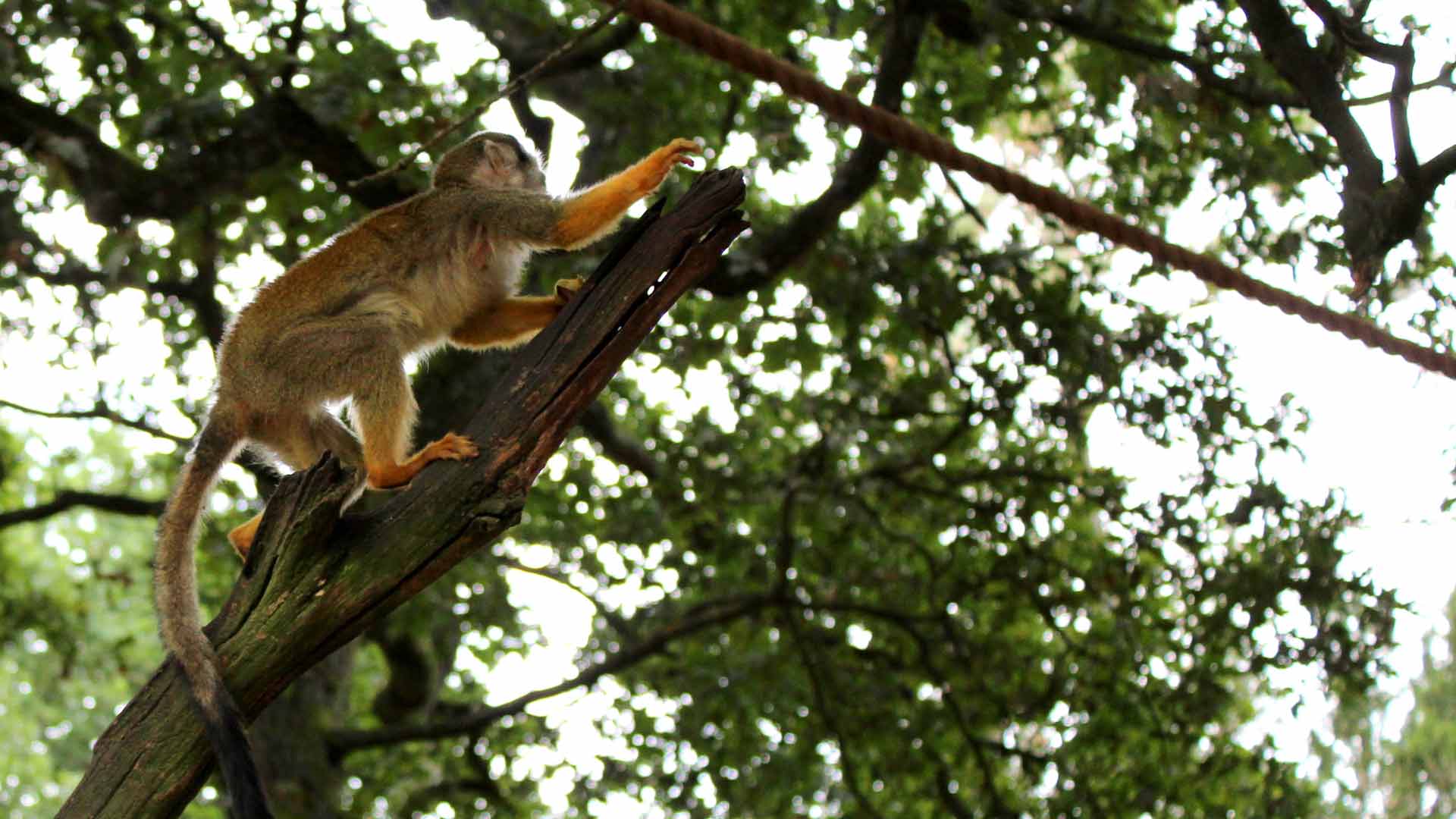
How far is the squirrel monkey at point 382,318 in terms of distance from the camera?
4.73 m

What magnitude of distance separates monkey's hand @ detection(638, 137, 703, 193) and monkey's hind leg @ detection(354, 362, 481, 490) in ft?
3.58

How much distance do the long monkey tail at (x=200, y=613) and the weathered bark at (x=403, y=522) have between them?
8 cm

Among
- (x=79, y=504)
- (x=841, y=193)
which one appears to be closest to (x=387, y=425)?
(x=841, y=193)

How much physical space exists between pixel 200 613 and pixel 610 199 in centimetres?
183

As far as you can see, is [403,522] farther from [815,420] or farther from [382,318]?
[815,420]

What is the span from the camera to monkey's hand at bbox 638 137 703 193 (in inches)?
177

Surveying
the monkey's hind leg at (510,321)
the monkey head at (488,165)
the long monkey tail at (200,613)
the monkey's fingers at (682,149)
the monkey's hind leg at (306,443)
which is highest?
the monkey head at (488,165)

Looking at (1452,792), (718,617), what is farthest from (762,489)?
(1452,792)

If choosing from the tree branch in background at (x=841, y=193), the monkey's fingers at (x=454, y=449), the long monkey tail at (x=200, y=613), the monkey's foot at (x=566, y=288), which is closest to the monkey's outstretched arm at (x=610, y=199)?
the monkey's foot at (x=566, y=288)

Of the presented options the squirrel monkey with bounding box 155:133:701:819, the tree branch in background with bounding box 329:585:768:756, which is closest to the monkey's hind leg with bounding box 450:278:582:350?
the squirrel monkey with bounding box 155:133:701:819

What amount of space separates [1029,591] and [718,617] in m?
1.88

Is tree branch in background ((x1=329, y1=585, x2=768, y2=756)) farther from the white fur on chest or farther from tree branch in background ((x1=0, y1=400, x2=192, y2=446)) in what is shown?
the white fur on chest

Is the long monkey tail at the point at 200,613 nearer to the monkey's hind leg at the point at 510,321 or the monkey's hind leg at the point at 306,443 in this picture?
the monkey's hind leg at the point at 306,443

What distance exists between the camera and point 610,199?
486 centimetres
